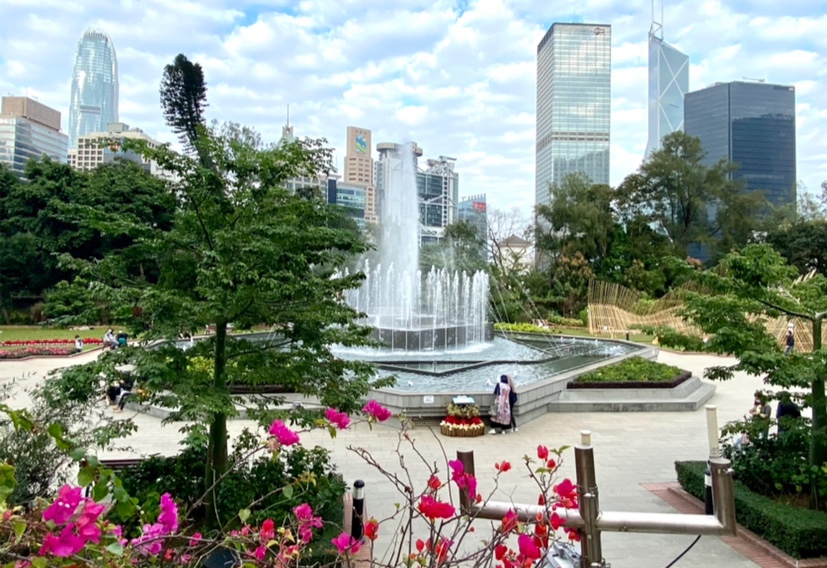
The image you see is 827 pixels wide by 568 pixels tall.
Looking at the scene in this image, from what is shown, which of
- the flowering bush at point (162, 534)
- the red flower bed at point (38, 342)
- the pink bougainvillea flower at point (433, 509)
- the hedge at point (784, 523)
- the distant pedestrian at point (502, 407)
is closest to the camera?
the flowering bush at point (162, 534)

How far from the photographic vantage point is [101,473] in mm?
1712

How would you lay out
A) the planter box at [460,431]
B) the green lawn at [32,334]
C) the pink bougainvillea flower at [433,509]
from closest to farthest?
the pink bougainvillea flower at [433,509] → the planter box at [460,431] → the green lawn at [32,334]

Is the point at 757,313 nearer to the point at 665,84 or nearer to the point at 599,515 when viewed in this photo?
the point at 599,515

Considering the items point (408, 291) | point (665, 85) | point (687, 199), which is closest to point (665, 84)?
point (665, 85)

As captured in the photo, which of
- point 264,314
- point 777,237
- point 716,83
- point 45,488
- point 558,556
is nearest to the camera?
point 558,556

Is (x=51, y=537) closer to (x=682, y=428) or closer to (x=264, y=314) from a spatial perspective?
(x=264, y=314)

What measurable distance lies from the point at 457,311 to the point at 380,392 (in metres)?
16.9

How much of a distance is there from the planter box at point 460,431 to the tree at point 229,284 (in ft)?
15.4

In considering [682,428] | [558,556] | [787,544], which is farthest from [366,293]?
[558,556]

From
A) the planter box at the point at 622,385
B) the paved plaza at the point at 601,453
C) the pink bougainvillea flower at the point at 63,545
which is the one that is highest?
the pink bougainvillea flower at the point at 63,545

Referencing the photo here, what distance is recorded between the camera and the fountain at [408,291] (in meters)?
24.3

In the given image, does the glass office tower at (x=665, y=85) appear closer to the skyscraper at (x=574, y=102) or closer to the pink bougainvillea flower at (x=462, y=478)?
the skyscraper at (x=574, y=102)

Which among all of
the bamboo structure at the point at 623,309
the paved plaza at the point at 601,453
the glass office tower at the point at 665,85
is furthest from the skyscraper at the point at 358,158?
the paved plaza at the point at 601,453

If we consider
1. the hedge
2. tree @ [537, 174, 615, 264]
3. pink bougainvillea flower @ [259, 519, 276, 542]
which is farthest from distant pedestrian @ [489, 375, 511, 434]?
tree @ [537, 174, 615, 264]
